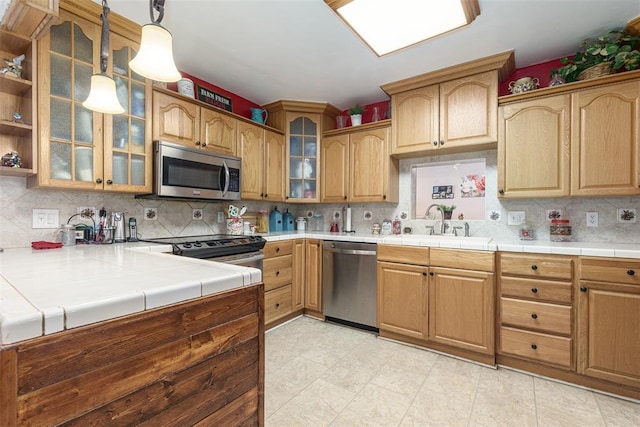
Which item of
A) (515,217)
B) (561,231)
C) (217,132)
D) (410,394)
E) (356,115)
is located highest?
(356,115)

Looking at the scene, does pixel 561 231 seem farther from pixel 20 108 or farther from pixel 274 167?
pixel 20 108

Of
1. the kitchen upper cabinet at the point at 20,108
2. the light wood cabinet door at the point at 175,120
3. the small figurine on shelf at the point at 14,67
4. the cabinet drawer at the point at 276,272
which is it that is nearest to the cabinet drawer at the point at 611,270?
the cabinet drawer at the point at 276,272

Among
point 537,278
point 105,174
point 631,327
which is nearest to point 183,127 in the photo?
point 105,174

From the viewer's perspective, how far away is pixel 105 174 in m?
2.01

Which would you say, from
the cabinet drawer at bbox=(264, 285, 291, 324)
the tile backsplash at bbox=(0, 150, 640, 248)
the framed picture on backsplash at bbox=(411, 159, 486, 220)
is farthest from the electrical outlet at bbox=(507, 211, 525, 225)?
the cabinet drawer at bbox=(264, 285, 291, 324)

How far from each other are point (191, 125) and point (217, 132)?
27 centimetres

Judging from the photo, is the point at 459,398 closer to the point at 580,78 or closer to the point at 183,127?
the point at 580,78

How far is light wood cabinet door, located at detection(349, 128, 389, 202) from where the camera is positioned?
10.3ft

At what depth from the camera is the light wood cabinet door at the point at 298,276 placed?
314 centimetres

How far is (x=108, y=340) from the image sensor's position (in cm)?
68

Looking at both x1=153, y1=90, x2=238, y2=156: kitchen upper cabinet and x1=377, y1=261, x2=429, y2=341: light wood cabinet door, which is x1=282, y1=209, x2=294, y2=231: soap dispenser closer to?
x1=153, y1=90, x2=238, y2=156: kitchen upper cabinet

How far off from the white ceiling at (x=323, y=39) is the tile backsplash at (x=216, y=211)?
0.93m

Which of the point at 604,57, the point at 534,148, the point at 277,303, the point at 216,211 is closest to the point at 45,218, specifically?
the point at 216,211

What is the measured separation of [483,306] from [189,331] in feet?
7.13
